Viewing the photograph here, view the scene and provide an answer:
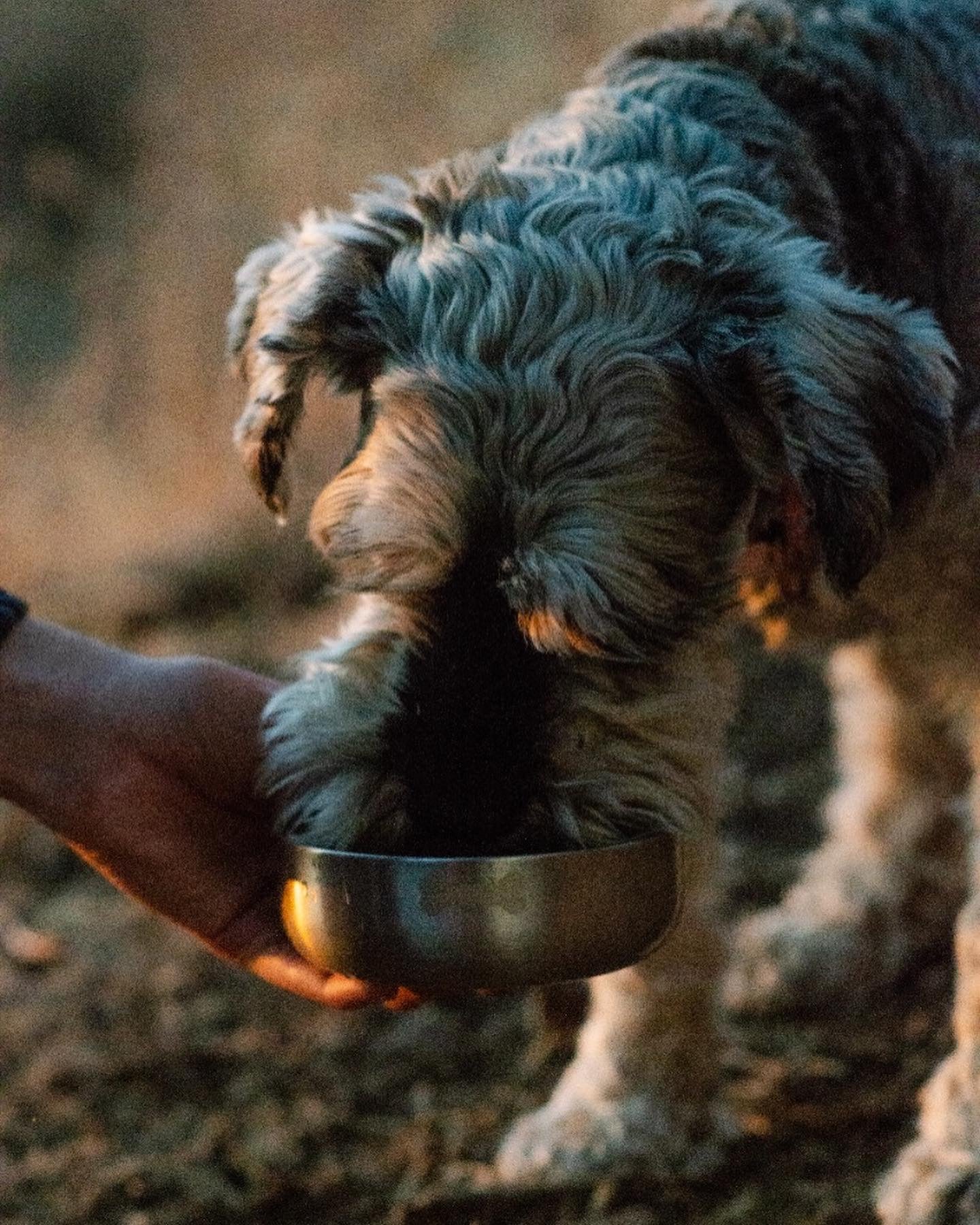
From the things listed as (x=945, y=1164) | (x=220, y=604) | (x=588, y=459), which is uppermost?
(x=588, y=459)

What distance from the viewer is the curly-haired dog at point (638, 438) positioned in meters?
2.34

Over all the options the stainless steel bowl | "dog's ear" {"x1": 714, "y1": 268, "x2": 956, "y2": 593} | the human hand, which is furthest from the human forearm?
"dog's ear" {"x1": 714, "y1": 268, "x2": 956, "y2": 593}

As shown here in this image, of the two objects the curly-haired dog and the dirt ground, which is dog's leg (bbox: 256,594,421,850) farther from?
the dirt ground

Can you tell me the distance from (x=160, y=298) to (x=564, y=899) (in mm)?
6283

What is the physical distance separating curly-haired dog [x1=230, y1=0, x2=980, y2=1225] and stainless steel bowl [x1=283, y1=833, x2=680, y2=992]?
0.32ft

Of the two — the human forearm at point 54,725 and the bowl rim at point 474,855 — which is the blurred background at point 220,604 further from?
the bowl rim at point 474,855

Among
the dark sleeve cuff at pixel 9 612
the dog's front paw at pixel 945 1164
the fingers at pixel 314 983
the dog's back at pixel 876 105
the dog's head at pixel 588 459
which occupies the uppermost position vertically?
the dog's back at pixel 876 105

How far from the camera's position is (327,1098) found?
3453 millimetres

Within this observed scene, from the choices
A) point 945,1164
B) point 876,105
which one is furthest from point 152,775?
point 876,105

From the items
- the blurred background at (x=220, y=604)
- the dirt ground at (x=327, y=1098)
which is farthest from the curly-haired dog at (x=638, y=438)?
the blurred background at (x=220, y=604)

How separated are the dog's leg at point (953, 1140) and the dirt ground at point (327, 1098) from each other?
0.38 feet

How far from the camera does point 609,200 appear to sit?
102 inches

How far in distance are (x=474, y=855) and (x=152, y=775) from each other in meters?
0.87

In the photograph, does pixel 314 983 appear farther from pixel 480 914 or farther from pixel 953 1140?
pixel 953 1140
